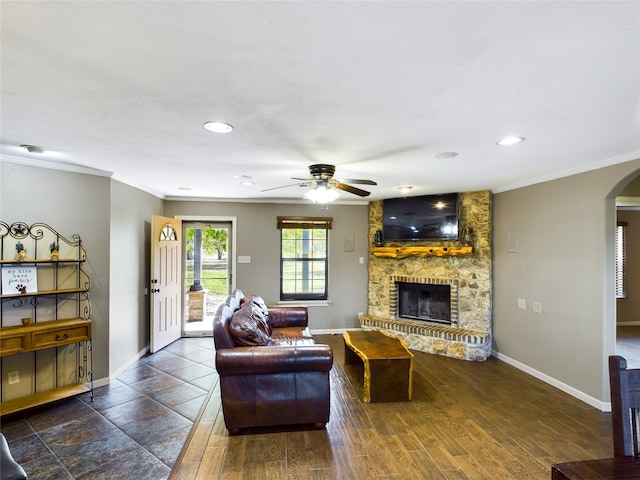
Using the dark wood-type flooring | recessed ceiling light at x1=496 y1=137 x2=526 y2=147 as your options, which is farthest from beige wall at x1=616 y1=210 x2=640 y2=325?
recessed ceiling light at x1=496 y1=137 x2=526 y2=147

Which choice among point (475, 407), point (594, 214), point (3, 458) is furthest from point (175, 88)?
point (594, 214)

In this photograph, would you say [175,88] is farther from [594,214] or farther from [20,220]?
[594,214]

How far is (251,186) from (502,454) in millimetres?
4008

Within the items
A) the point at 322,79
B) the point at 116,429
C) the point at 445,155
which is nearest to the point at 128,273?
the point at 116,429

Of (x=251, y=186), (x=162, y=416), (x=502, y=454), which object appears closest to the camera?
(x=502, y=454)

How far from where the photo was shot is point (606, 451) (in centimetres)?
247

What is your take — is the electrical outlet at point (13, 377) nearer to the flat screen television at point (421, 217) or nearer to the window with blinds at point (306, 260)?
the window with blinds at point (306, 260)

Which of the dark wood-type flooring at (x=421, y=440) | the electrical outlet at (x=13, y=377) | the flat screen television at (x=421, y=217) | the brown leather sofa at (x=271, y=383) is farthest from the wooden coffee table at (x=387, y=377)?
the electrical outlet at (x=13, y=377)

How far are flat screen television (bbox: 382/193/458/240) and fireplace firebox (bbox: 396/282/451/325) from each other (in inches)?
34.1

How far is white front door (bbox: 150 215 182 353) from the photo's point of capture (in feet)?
15.4

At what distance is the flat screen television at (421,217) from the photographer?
4914mm

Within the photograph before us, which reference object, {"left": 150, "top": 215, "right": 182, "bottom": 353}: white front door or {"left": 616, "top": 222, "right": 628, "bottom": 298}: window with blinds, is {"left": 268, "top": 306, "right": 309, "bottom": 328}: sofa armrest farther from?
{"left": 616, "top": 222, "right": 628, "bottom": 298}: window with blinds

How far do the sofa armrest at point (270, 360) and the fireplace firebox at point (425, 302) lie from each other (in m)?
3.07

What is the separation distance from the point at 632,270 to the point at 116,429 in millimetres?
9033
